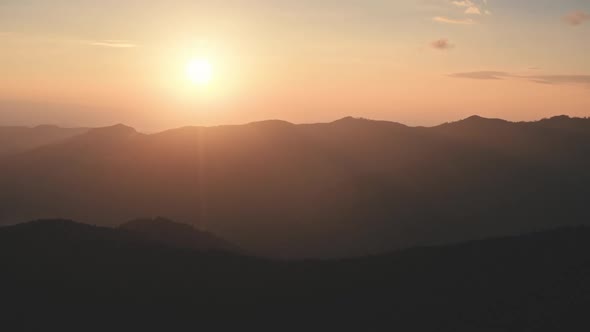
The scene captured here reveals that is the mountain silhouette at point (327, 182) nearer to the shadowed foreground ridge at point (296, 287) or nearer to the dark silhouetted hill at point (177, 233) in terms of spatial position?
the dark silhouetted hill at point (177, 233)

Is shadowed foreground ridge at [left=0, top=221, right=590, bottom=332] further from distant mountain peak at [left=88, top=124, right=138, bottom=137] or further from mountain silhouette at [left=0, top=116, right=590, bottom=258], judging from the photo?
distant mountain peak at [left=88, top=124, right=138, bottom=137]

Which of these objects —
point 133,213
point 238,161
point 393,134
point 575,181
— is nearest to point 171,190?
point 133,213

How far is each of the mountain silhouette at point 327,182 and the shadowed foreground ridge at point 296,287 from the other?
85.3ft

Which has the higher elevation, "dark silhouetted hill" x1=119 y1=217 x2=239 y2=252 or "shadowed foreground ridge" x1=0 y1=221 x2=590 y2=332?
"dark silhouetted hill" x1=119 y1=217 x2=239 y2=252

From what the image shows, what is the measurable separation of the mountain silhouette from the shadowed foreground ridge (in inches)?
1024

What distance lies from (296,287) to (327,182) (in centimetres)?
5415

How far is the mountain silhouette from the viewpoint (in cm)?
5944

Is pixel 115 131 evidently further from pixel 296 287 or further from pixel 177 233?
pixel 296 287

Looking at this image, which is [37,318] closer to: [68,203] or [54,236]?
[54,236]

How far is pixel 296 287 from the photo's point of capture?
20031mm

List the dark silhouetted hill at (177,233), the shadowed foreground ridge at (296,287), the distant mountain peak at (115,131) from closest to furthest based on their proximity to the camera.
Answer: the shadowed foreground ridge at (296,287)
the dark silhouetted hill at (177,233)
the distant mountain peak at (115,131)

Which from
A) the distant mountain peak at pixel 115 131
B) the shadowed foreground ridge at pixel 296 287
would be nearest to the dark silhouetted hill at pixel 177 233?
the shadowed foreground ridge at pixel 296 287

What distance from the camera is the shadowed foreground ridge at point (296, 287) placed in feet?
53.9

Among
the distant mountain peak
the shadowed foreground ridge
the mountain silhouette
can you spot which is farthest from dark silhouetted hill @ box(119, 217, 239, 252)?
the distant mountain peak
